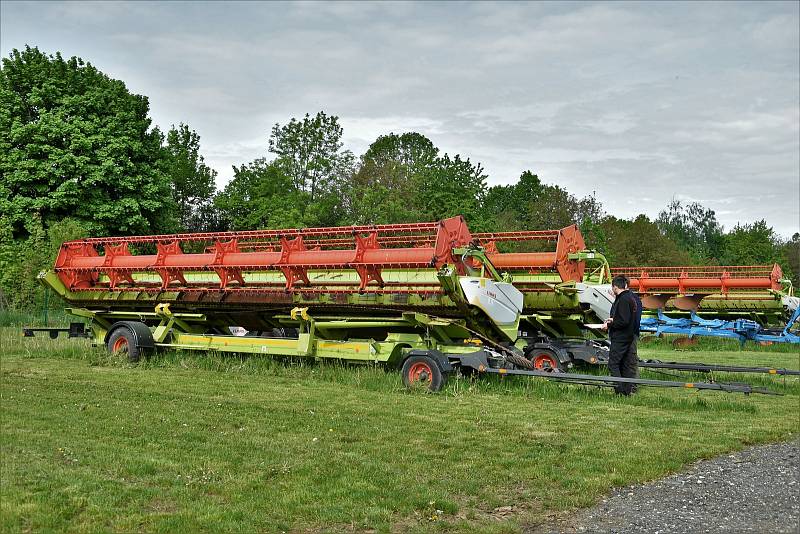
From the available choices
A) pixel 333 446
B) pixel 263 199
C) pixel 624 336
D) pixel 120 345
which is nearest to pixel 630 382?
Result: pixel 624 336

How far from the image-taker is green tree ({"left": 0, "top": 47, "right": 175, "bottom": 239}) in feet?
108

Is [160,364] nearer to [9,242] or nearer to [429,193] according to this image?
[9,242]

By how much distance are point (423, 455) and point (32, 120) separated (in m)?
33.7

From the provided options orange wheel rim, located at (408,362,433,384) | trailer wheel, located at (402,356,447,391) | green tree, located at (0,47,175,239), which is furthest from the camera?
green tree, located at (0,47,175,239)

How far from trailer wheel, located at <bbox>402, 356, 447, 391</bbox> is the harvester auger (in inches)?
0.7

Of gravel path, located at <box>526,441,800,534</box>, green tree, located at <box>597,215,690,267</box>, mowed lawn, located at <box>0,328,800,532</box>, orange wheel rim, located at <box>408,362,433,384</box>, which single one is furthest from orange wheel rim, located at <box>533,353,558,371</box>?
green tree, located at <box>597,215,690,267</box>

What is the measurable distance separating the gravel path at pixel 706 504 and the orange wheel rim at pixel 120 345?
11.7 m

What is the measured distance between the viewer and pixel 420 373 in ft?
37.3

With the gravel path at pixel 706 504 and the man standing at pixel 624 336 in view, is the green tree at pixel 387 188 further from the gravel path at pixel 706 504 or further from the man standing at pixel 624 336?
the gravel path at pixel 706 504

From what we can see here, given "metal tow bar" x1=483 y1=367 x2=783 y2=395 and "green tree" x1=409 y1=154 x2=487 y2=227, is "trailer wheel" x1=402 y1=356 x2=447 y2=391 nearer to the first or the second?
"metal tow bar" x1=483 y1=367 x2=783 y2=395

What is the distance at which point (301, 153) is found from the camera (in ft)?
141

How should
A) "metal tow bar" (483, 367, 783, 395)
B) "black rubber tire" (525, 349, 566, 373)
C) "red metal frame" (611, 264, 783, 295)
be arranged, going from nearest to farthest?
"metal tow bar" (483, 367, 783, 395) → "black rubber tire" (525, 349, 566, 373) → "red metal frame" (611, 264, 783, 295)

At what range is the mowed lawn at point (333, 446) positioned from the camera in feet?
17.5

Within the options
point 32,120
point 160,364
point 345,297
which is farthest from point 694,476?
point 32,120
